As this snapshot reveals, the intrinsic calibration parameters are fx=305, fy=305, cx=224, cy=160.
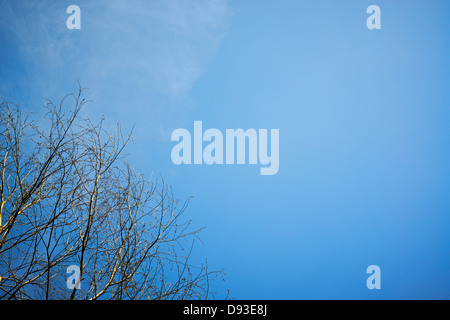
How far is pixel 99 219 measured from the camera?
9.37 feet

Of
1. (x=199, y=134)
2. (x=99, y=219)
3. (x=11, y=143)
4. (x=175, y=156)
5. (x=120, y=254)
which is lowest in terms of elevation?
(x=120, y=254)

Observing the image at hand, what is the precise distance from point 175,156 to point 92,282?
14.1 ft
